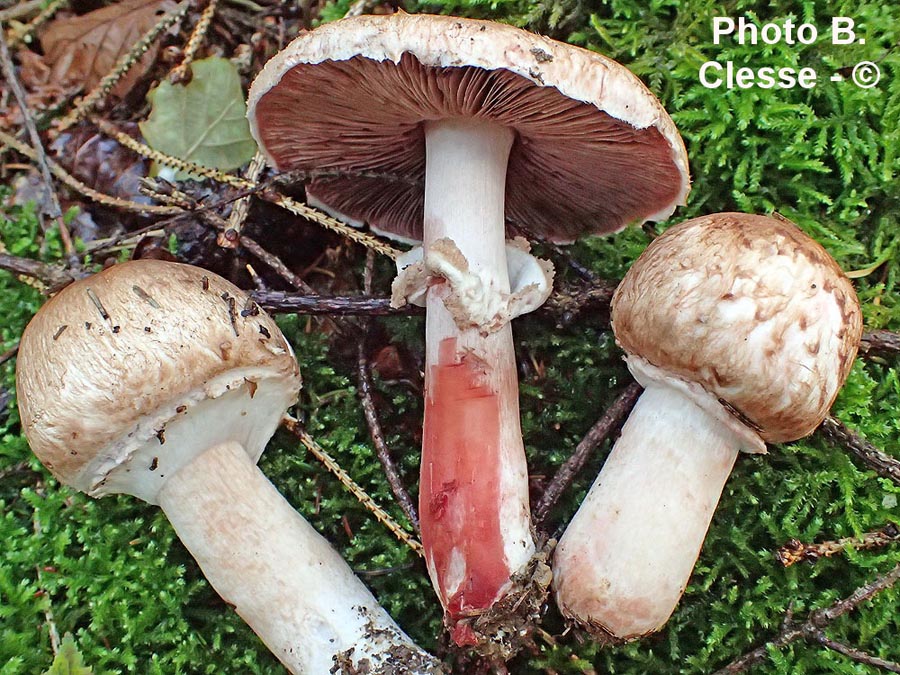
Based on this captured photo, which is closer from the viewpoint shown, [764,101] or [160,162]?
[764,101]

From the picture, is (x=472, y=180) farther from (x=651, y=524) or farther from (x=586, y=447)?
(x=651, y=524)

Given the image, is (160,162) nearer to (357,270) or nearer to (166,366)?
(357,270)

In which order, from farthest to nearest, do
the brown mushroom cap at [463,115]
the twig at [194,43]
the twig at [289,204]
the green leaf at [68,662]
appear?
the twig at [194,43] < the twig at [289,204] < the green leaf at [68,662] < the brown mushroom cap at [463,115]

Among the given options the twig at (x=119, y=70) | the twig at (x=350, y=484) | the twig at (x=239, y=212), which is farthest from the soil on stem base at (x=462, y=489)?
the twig at (x=119, y=70)

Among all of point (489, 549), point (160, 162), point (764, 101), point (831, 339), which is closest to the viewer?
point (831, 339)

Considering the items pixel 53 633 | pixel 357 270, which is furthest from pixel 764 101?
pixel 53 633

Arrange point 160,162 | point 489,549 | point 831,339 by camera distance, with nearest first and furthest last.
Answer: point 831,339 < point 489,549 < point 160,162

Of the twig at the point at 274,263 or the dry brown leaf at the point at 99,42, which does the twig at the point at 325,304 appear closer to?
the twig at the point at 274,263
